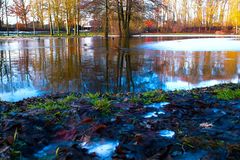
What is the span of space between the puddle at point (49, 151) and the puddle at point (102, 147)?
0.83 ft

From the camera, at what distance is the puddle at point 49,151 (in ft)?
9.02

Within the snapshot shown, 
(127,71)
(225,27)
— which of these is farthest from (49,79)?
(225,27)

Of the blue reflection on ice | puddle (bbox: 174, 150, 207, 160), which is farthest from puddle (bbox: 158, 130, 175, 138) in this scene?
the blue reflection on ice

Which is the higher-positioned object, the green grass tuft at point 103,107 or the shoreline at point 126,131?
the green grass tuft at point 103,107

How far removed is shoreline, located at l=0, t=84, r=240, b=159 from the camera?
9.09 ft

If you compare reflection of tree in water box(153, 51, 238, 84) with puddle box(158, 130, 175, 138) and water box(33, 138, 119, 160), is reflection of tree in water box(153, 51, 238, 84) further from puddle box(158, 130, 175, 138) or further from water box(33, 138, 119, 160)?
water box(33, 138, 119, 160)

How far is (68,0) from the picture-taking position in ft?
153

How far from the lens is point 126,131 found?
3.33m

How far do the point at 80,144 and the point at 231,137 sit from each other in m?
1.84

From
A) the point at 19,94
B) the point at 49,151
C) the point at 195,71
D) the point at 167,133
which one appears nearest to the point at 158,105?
the point at 167,133

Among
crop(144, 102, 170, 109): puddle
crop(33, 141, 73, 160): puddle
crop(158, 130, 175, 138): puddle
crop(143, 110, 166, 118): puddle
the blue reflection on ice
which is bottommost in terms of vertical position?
the blue reflection on ice

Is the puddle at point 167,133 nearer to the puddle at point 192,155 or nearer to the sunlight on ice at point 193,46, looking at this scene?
the puddle at point 192,155

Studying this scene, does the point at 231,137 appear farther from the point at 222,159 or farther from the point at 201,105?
the point at 201,105

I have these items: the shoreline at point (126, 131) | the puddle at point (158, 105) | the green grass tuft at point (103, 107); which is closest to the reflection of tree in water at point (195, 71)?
the puddle at point (158, 105)
